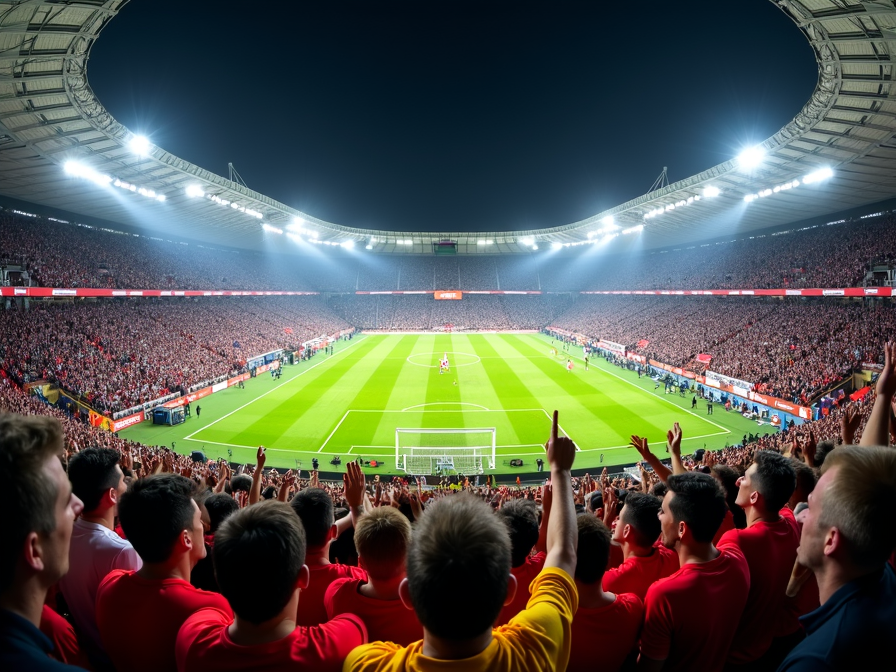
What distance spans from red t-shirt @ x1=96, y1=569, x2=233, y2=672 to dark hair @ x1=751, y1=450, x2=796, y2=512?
4.27 metres

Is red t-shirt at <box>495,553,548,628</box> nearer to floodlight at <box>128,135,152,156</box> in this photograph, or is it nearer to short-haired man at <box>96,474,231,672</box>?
short-haired man at <box>96,474,231,672</box>

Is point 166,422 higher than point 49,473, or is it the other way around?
point 49,473

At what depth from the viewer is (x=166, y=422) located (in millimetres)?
26516

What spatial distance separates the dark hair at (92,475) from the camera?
159 inches

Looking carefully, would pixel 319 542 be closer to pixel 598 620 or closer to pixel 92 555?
pixel 92 555

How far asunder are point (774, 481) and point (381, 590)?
3.39m

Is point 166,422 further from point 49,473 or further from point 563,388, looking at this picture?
point 49,473

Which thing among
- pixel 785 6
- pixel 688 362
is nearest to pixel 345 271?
pixel 688 362

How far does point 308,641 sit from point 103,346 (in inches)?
1496

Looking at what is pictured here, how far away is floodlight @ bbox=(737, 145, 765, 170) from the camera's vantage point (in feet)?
98.1

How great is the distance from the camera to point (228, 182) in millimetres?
40438

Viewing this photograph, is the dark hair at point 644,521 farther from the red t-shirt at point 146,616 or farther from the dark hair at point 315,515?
the red t-shirt at point 146,616

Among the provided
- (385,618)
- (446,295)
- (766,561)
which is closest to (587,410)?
(766,561)

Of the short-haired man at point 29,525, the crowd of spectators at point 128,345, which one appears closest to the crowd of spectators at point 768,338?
the short-haired man at point 29,525
